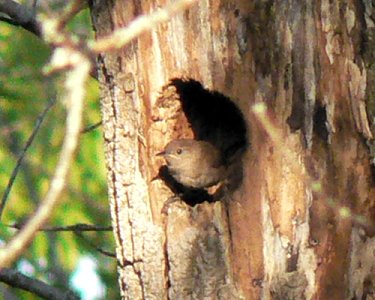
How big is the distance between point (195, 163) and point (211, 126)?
0.70 ft

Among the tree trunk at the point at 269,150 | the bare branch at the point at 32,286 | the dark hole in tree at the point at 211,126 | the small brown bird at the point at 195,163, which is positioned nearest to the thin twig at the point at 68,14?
the tree trunk at the point at 269,150

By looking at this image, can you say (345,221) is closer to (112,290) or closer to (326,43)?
(326,43)

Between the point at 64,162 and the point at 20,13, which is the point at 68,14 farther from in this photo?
the point at 20,13

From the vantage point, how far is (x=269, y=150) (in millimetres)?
2660

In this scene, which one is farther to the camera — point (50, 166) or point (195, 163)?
point (50, 166)

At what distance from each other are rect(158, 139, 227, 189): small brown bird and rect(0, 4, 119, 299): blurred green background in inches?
48.4

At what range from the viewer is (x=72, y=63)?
3.63ft

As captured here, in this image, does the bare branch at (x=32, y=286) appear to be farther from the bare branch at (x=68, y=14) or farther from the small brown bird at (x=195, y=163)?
the bare branch at (x=68, y=14)

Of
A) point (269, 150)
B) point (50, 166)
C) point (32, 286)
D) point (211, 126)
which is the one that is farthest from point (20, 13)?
point (50, 166)

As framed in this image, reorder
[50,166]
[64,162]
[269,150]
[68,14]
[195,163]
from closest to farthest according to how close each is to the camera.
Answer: [64,162], [68,14], [269,150], [195,163], [50,166]

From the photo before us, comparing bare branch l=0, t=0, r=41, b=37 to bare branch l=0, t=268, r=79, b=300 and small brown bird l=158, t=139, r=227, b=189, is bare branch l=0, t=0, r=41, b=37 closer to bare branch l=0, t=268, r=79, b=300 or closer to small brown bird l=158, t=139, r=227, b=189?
small brown bird l=158, t=139, r=227, b=189

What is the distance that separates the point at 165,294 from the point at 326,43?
3.09ft

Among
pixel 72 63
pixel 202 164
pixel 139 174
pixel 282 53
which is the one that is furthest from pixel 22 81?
pixel 72 63

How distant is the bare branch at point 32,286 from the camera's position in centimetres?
343
